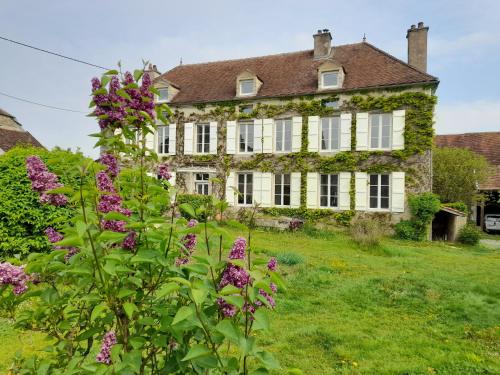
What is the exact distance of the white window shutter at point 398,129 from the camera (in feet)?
51.4

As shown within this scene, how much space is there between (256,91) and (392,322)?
49.9ft

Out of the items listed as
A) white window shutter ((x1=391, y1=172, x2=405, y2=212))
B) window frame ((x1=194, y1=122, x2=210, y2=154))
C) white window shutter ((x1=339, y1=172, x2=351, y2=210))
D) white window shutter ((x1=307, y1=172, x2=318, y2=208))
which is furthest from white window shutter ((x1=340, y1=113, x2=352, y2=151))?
window frame ((x1=194, y1=122, x2=210, y2=154))

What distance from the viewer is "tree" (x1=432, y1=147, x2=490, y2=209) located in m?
19.6

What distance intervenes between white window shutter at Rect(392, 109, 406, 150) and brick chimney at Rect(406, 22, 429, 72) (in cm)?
316

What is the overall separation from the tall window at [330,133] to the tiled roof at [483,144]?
1233cm

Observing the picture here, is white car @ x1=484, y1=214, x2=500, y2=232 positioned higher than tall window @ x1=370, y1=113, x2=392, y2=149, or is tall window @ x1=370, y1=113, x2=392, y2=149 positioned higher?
tall window @ x1=370, y1=113, x2=392, y2=149

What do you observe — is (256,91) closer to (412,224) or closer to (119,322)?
(412,224)

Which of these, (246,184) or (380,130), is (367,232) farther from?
(246,184)

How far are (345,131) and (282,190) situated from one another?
4.26 metres

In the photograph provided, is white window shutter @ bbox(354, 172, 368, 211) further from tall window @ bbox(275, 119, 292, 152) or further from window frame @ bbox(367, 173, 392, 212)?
tall window @ bbox(275, 119, 292, 152)

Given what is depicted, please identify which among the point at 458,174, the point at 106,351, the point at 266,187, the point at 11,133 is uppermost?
the point at 11,133

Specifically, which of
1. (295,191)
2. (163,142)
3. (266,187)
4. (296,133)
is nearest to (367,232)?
(295,191)

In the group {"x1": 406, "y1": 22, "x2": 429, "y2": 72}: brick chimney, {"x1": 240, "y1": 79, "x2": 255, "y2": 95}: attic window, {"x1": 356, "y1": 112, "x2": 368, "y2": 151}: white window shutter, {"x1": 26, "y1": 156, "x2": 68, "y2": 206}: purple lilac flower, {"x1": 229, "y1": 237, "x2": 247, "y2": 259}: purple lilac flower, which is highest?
{"x1": 406, "y1": 22, "x2": 429, "y2": 72}: brick chimney

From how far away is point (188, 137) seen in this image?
64.8 ft
